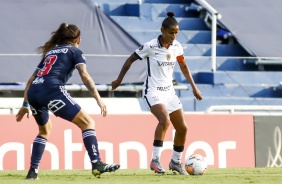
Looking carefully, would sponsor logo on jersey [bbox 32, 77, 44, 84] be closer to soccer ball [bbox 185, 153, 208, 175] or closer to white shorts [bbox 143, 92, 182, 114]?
white shorts [bbox 143, 92, 182, 114]

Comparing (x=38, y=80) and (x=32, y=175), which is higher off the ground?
(x=38, y=80)

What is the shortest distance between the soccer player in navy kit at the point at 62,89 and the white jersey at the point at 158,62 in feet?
5.42

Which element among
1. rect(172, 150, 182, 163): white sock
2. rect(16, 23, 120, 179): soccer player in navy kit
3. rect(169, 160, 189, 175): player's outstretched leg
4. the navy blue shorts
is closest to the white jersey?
rect(172, 150, 182, 163): white sock

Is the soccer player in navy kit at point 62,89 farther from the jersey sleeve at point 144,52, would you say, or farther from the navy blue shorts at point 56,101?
the jersey sleeve at point 144,52

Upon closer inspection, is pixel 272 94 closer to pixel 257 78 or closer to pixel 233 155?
pixel 257 78

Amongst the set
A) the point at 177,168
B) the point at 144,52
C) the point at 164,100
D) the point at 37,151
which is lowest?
the point at 177,168

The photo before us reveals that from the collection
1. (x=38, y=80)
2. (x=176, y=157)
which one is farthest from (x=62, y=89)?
(x=176, y=157)

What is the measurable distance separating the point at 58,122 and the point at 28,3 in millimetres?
6059

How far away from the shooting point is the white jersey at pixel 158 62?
42.8 ft

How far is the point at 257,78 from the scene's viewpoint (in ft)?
72.8

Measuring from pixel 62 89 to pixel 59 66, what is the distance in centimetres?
27

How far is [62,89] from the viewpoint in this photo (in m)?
11.4

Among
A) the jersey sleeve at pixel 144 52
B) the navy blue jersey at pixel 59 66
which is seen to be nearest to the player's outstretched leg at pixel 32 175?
the navy blue jersey at pixel 59 66

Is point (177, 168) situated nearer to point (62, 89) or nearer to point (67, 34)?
point (62, 89)
